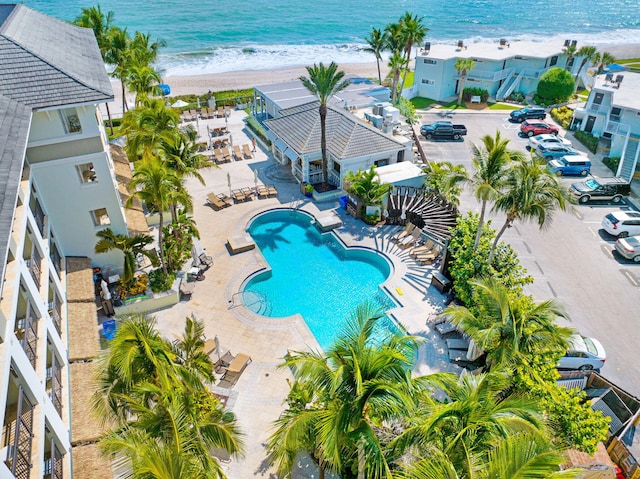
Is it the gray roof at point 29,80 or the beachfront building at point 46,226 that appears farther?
the gray roof at point 29,80

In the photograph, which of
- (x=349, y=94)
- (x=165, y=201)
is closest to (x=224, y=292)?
(x=165, y=201)

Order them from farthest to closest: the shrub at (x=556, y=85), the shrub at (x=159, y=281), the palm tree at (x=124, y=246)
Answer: the shrub at (x=556, y=85)
the shrub at (x=159, y=281)
the palm tree at (x=124, y=246)

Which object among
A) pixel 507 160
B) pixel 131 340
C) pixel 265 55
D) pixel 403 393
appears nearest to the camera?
pixel 403 393

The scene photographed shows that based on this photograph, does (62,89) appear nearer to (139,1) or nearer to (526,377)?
(526,377)

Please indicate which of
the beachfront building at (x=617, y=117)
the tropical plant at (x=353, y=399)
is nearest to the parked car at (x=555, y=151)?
the beachfront building at (x=617, y=117)

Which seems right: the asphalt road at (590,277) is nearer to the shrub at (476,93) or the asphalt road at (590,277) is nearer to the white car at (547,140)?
the white car at (547,140)

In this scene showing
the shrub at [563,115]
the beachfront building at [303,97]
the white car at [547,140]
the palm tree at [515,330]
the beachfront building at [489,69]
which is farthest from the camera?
the beachfront building at [489,69]
